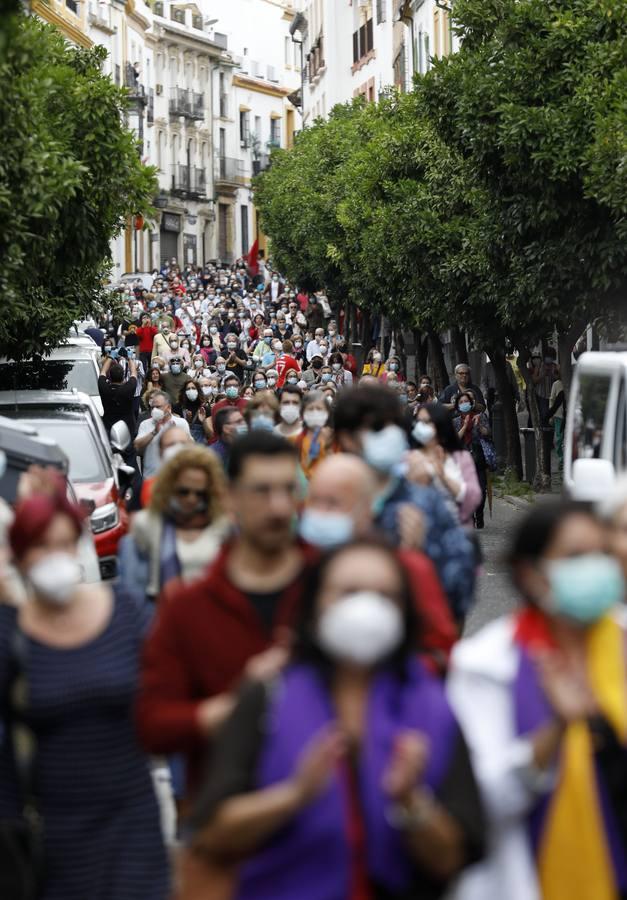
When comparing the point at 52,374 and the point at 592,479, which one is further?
the point at 52,374

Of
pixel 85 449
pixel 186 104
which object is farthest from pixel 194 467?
pixel 186 104

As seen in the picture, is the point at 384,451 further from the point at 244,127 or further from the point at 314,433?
the point at 244,127

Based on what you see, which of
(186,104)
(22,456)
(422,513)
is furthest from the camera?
(186,104)

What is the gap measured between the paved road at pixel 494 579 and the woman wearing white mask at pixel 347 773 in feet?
22.0

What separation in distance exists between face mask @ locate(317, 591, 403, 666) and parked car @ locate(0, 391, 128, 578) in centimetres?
1068

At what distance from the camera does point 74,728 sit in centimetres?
553

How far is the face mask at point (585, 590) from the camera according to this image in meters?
4.45

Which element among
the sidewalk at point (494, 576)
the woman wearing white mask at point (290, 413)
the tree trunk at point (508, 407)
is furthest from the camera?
the tree trunk at point (508, 407)

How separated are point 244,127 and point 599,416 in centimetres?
10624

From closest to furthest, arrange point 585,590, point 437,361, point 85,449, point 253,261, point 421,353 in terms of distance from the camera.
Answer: point 585,590 → point 85,449 → point 437,361 → point 421,353 → point 253,261

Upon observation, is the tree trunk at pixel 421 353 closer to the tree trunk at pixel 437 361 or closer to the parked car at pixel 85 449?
the tree trunk at pixel 437 361

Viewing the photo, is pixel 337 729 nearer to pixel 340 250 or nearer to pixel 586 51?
pixel 586 51

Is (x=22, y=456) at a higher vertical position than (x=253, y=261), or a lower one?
lower

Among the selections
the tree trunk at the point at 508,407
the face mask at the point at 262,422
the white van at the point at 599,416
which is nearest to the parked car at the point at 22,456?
the face mask at the point at 262,422
